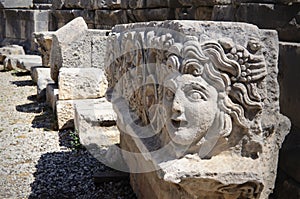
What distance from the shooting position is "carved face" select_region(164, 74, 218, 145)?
6.91 ft

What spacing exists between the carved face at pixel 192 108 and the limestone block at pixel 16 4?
1444 centimetres

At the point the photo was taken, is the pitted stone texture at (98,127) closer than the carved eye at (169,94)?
No

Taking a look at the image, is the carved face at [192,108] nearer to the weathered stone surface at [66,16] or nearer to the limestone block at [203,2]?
the limestone block at [203,2]

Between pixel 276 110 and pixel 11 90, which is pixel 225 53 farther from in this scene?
pixel 11 90

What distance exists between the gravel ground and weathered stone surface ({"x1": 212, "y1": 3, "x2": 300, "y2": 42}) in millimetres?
1861

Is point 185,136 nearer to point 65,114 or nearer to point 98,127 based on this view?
point 98,127

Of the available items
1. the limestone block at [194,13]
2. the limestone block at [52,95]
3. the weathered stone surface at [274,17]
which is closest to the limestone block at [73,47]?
the limestone block at [52,95]

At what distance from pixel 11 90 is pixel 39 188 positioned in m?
5.85

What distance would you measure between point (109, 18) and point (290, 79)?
740cm

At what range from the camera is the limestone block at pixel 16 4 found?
15.5 metres

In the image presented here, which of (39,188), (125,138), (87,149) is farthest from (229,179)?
(87,149)

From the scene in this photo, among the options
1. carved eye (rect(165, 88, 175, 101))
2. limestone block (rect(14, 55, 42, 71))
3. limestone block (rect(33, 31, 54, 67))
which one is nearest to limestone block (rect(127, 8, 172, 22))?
limestone block (rect(33, 31, 54, 67))

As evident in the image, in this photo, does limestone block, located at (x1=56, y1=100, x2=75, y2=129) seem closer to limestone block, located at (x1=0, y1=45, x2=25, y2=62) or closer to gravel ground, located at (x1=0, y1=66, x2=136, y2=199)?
gravel ground, located at (x1=0, y1=66, x2=136, y2=199)

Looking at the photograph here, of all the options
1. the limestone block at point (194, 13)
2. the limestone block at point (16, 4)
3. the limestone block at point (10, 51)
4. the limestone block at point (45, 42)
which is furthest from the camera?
the limestone block at point (16, 4)
